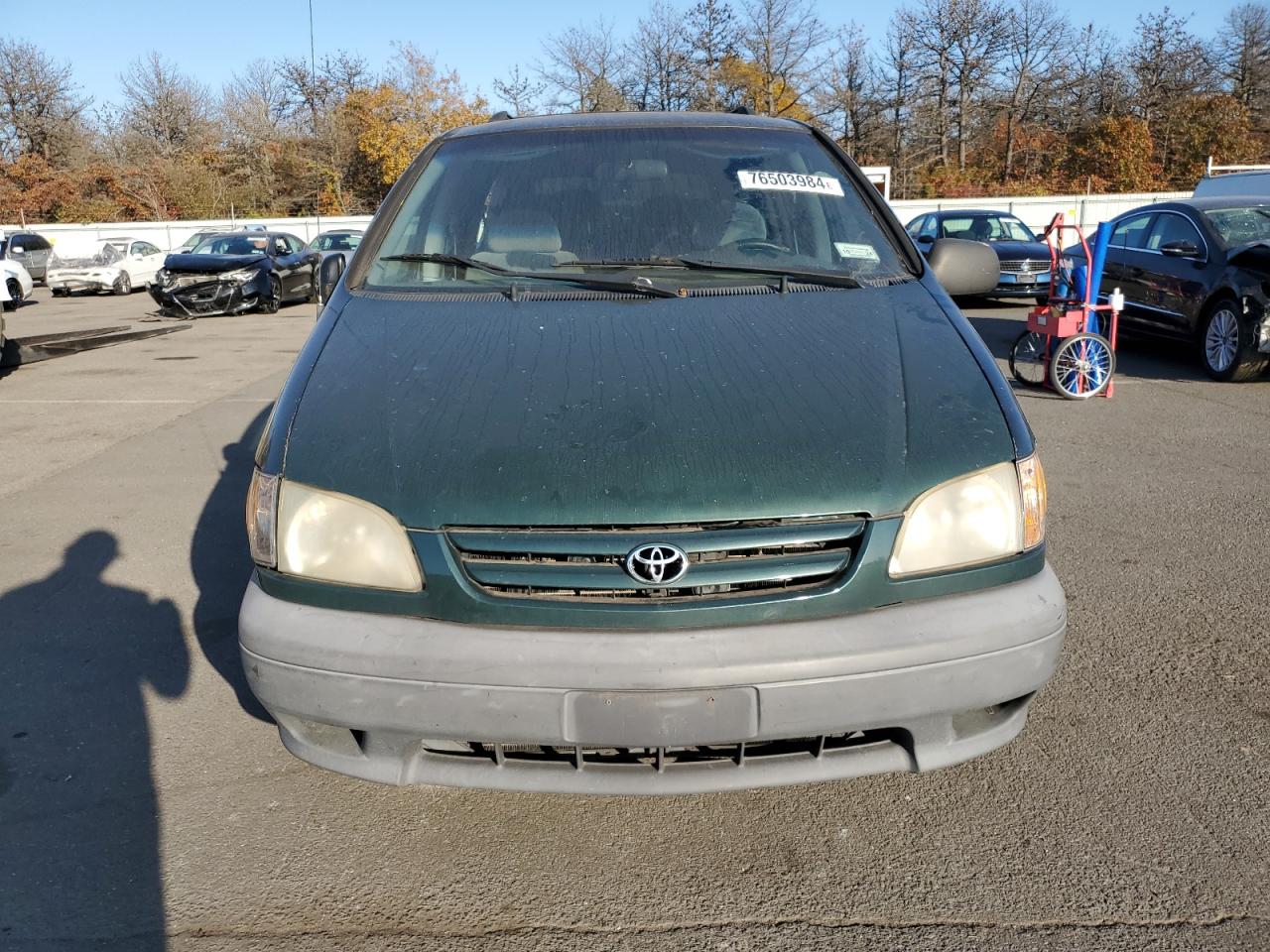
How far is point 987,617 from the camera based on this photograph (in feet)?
7.11

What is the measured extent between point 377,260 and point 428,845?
6.03ft

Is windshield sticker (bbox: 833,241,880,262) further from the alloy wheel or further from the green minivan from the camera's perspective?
the alloy wheel

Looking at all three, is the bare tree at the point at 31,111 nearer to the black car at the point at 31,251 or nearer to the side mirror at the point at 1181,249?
the black car at the point at 31,251

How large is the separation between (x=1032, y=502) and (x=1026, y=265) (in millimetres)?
13841

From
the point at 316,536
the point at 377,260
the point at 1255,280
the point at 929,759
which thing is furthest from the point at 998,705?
the point at 1255,280

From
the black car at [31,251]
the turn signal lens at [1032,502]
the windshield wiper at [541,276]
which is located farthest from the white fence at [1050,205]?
the turn signal lens at [1032,502]

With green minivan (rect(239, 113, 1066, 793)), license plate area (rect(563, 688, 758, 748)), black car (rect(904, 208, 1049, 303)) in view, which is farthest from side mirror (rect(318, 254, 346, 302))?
black car (rect(904, 208, 1049, 303))

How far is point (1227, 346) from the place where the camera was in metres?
8.83

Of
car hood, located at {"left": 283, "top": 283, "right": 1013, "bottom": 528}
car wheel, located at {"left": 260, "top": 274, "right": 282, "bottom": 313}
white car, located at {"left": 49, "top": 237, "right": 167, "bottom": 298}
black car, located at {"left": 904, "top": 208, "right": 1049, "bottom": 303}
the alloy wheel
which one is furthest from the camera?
white car, located at {"left": 49, "top": 237, "right": 167, "bottom": 298}

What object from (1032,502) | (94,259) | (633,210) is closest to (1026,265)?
(633,210)

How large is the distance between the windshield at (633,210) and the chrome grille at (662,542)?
47.6 inches

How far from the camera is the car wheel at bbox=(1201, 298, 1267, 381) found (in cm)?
855

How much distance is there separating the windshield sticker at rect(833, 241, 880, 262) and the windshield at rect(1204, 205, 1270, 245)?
7572 millimetres

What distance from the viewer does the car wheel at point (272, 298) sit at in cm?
1811
